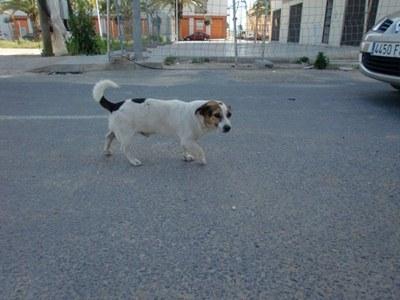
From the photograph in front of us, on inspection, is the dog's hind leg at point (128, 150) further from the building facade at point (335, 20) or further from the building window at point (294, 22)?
the building window at point (294, 22)

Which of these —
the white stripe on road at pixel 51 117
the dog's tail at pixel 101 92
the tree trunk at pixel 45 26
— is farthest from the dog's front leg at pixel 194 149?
the tree trunk at pixel 45 26

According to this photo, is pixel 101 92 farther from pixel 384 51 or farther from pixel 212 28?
pixel 212 28

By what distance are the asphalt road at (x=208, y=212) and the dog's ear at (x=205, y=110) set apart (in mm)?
503

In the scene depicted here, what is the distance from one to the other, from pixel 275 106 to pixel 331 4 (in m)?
19.1

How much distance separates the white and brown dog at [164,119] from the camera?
3008 millimetres

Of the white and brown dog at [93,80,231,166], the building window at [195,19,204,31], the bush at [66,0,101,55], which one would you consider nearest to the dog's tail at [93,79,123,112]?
the white and brown dog at [93,80,231,166]

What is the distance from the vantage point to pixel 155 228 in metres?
2.15

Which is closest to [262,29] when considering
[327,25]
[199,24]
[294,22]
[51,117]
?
[51,117]

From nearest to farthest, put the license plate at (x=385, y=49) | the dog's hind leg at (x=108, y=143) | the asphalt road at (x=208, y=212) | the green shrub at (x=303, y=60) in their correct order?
the asphalt road at (x=208, y=212) → the dog's hind leg at (x=108, y=143) → the license plate at (x=385, y=49) → the green shrub at (x=303, y=60)

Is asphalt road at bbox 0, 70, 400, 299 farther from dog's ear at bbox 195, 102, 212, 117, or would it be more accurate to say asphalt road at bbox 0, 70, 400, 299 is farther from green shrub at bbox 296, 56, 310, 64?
green shrub at bbox 296, 56, 310, 64

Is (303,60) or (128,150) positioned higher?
(303,60)

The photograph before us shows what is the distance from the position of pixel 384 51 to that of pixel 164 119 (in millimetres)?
3772

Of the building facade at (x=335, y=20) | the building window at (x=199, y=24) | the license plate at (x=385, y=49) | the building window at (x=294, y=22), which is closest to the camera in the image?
the license plate at (x=385, y=49)

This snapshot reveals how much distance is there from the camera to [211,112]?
115 inches
